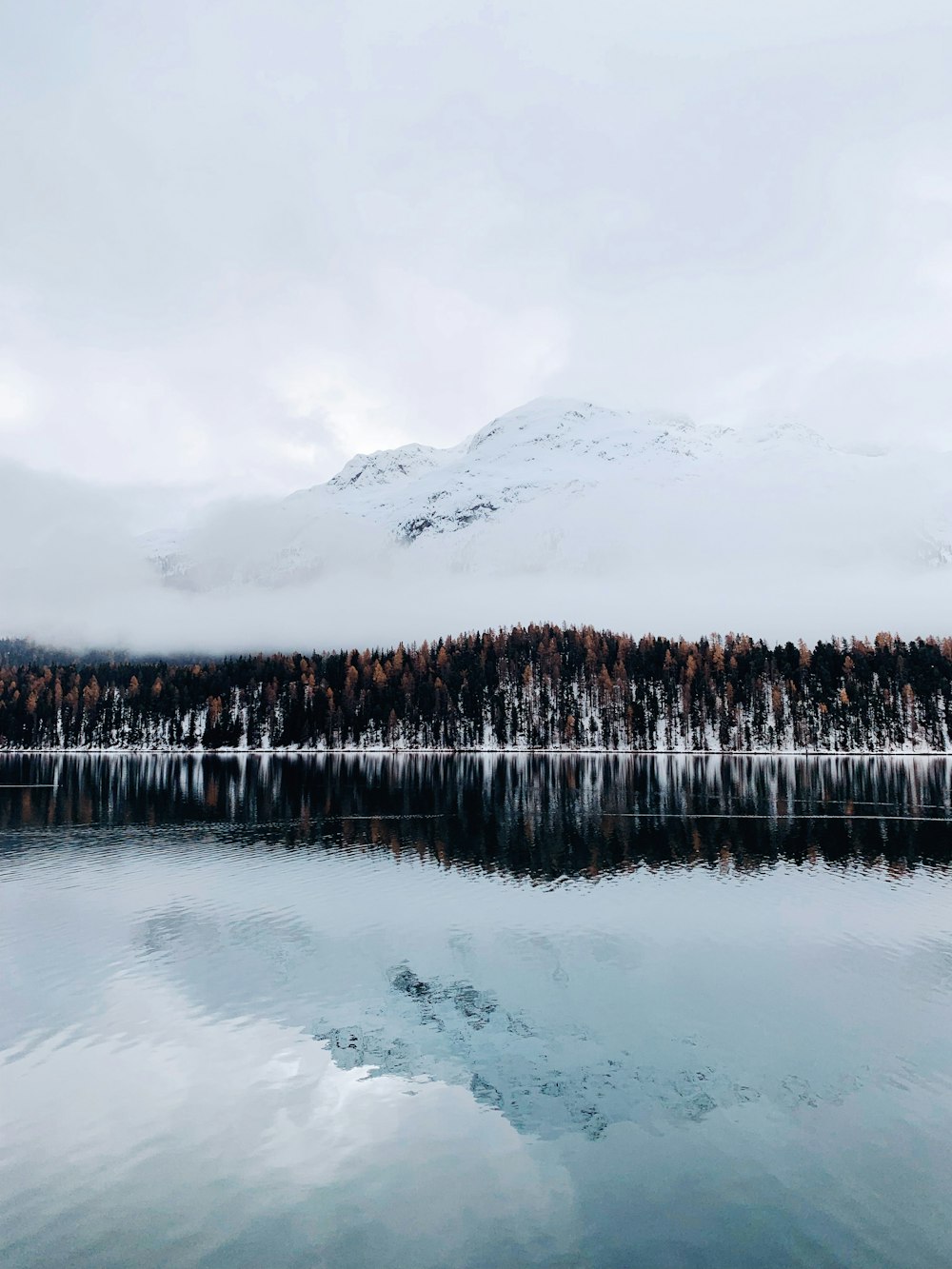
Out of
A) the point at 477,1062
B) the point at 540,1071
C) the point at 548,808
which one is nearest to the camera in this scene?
the point at 540,1071

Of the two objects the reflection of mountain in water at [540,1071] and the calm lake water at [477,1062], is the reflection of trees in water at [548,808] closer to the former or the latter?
the calm lake water at [477,1062]

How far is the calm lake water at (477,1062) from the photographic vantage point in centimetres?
1642

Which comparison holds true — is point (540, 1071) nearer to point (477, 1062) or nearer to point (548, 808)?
point (477, 1062)

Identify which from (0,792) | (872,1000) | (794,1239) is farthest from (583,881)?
(0,792)

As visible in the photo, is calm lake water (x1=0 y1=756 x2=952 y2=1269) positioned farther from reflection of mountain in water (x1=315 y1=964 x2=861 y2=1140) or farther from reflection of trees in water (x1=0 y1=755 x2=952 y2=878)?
reflection of trees in water (x1=0 y1=755 x2=952 y2=878)

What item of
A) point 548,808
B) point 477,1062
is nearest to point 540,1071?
point 477,1062

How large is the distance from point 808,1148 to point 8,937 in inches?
1508

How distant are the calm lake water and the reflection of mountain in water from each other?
116 millimetres

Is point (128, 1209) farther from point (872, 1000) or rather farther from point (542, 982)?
point (872, 1000)

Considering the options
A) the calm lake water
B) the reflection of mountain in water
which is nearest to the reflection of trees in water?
the calm lake water

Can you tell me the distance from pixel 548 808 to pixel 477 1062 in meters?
65.4

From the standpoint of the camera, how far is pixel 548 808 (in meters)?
88.8

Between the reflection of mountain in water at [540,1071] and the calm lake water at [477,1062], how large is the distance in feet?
0.38

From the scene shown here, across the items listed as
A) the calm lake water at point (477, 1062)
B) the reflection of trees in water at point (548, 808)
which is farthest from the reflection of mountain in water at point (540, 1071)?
the reflection of trees in water at point (548, 808)
